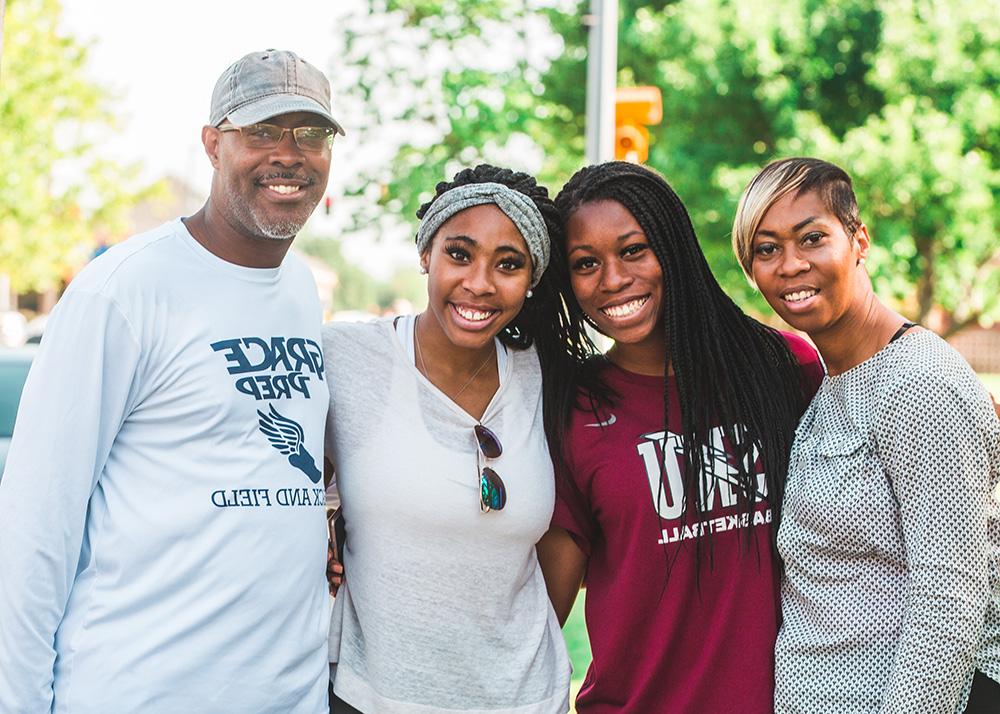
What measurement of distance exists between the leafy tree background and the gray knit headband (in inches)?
416

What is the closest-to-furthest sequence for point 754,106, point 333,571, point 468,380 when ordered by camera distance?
point 333,571 → point 468,380 → point 754,106

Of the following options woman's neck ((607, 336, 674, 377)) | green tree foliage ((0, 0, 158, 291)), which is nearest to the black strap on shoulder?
woman's neck ((607, 336, 674, 377))

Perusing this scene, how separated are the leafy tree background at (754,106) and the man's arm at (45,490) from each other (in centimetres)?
1156

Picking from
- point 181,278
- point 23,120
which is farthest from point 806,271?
point 23,120

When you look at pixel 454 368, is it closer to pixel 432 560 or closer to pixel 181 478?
pixel 432 560

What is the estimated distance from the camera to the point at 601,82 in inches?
307

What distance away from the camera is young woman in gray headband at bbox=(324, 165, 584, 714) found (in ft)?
9.22

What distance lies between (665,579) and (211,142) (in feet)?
5.52

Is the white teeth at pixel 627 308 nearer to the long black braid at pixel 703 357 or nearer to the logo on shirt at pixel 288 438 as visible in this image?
the long black braid at pixel 703 357

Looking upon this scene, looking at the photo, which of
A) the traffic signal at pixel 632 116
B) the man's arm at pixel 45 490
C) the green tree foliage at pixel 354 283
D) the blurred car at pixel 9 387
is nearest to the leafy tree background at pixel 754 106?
the traffic signal at pixel 632 116

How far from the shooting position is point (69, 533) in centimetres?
235

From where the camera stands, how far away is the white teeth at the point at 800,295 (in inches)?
108

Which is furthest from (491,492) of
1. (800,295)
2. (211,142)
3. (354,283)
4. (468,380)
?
(354,283)

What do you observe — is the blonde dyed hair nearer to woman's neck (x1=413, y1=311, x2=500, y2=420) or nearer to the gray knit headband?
the gray knit headband
